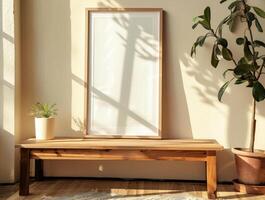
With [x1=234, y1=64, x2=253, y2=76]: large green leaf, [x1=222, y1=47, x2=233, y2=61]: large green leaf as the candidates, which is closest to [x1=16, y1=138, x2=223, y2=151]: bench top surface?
[x1=234, y1=64, x2=253, y2=76]: large green leaf

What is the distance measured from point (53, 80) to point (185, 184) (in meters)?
1.81

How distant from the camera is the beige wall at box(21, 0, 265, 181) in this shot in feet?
13.7

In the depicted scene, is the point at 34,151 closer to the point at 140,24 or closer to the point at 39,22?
the point at 39,22

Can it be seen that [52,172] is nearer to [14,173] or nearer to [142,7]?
[14,173]

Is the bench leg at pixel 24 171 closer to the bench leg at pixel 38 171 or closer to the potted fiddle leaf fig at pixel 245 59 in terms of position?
the bench leg at pixel 38 171

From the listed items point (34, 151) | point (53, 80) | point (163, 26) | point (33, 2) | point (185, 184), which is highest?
point (33, 2)

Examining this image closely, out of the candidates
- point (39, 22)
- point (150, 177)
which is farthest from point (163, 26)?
point (150, 177)

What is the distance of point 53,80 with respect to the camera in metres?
4.27

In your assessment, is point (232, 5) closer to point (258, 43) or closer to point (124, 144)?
point (258, 43)

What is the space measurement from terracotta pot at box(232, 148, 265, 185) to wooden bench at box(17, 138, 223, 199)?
0.36m

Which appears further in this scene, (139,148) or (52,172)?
(52,172)

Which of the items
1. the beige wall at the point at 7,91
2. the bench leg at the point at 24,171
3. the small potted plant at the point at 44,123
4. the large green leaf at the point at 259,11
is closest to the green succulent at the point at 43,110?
the small potted plant at the point at 44,123

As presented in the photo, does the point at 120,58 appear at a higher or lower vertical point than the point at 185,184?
higher

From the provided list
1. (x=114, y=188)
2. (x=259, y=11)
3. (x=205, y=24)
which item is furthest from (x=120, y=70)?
(x=259, y=11)
